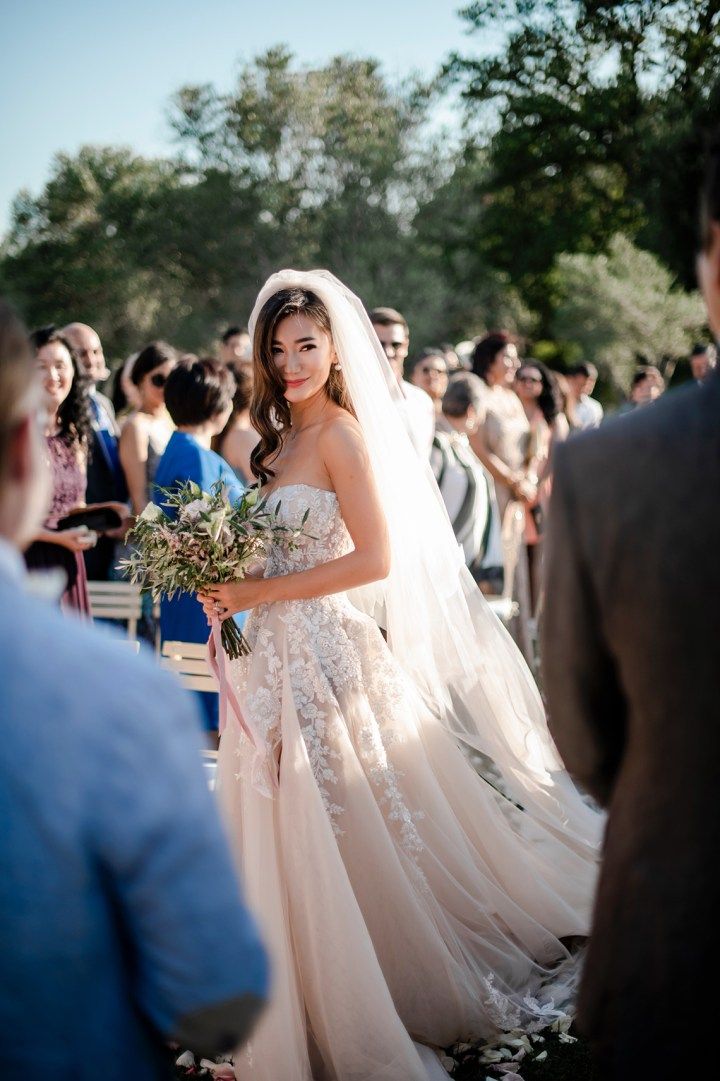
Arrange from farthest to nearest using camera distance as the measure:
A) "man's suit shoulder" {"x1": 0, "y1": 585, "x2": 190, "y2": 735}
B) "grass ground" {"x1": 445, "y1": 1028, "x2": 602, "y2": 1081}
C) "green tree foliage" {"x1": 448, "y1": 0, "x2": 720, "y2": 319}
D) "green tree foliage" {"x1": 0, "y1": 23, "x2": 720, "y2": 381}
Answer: "green tree foliage" {"x1": 0, "y1": 23, "x2": 720, "y2": 381} < "green tree foliage" {"x1": 448, "y1": 0, "x2": 720, "y2": 319} < "grass ground" {"x1": 445, "y1": 1028, "x2": 602, "y2": 1081} < "man's suit shoulder" {"x1": 0, "y1": 585, "x2": 190, "y2": 735}

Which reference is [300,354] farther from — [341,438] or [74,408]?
[74,408]

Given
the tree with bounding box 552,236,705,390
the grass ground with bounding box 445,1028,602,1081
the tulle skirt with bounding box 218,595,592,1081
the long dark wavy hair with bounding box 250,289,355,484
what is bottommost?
the grass ground with bounding box 445,1028,602,1081

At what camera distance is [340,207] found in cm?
3803

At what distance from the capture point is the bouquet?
3.39 metres

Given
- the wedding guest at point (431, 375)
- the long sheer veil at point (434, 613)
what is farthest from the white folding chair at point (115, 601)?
the wedding guest at point (431, 375)

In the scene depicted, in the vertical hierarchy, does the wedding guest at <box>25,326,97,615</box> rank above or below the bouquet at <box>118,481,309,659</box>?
above

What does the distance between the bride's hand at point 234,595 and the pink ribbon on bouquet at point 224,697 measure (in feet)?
0.28

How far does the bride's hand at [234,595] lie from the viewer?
3.47 metres

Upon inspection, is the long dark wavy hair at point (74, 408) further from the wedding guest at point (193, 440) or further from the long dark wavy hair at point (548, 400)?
the long dark wavy hair at point (548, 400)

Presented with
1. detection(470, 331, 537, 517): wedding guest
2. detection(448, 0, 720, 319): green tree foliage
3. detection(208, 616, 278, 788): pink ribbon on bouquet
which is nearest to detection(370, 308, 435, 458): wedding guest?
detection(470, 331, 537, 517): wedding guest

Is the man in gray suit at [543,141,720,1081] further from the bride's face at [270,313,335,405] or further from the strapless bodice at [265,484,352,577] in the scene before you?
the bride's face at [270,313,335,405]

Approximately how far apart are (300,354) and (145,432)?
3143 mm

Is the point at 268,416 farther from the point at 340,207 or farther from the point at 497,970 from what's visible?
the point at 340,207

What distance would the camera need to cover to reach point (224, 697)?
3.55 metres
